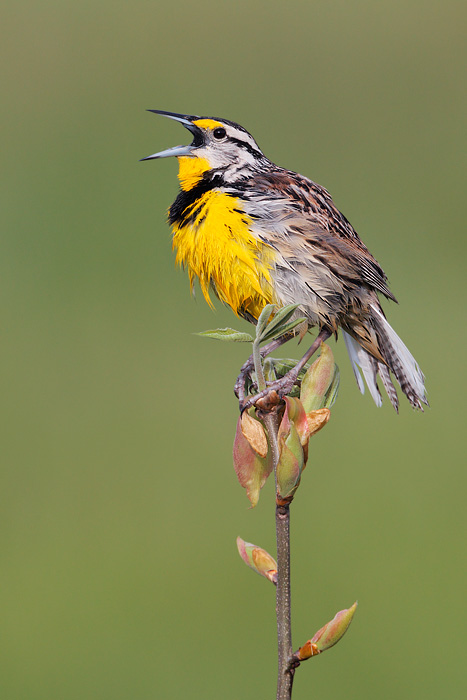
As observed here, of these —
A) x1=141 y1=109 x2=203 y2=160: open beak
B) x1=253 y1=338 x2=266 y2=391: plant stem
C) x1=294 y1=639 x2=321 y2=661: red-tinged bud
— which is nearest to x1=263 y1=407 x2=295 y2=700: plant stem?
x1=294 y1=639 x2=321 y2=661: red-tinged bud

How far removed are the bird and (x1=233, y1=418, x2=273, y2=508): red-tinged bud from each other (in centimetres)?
46

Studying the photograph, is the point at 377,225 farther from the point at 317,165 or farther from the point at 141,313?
the point at 141,313

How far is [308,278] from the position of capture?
138cm

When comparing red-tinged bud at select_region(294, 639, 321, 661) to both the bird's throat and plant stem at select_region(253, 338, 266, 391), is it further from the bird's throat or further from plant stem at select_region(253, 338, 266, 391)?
the bird's throat

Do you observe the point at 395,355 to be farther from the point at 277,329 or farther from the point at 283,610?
the point at 283,610

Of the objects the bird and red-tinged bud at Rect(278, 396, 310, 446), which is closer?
red-tinged bud at Rect(278, 396, 310, 446)

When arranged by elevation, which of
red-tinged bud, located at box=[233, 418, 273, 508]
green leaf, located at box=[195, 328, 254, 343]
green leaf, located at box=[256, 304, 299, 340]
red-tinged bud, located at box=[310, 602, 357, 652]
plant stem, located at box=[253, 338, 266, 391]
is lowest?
red-tinged bud, located at box=[310, 602, 357, 652]

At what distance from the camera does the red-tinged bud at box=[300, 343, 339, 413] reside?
93 cm

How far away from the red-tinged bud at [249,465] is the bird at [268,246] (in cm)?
46

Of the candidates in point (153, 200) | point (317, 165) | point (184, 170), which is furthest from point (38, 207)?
point (184, 170)

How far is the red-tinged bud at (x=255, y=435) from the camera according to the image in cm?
90

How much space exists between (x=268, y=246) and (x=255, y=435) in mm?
518

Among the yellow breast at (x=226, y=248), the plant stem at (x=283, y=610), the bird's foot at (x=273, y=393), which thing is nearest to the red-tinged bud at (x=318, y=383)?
the bird's foot at (x=273, y=393)

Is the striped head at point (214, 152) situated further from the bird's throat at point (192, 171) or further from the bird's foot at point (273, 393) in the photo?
the bird's foot at point (273, 393)
